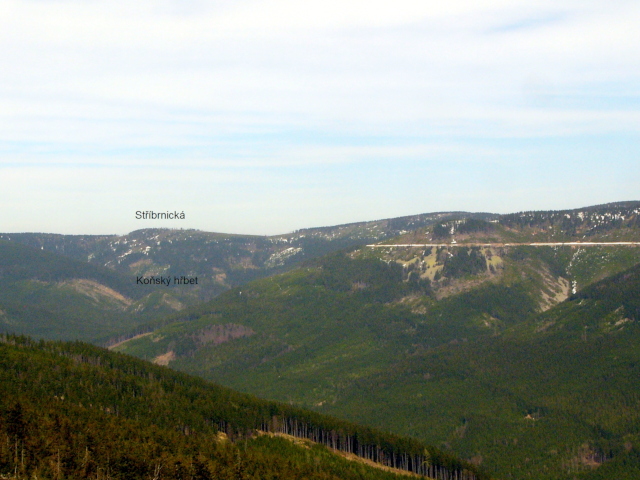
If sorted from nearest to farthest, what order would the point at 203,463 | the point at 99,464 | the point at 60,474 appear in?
the point at 60,474
the point at 99,464
the point at 203,463

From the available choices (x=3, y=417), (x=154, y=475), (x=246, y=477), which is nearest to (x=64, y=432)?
(x=3, y=417)

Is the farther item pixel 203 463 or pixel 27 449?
pixel 203 463

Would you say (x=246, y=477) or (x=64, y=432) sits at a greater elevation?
(x=64, y=432)

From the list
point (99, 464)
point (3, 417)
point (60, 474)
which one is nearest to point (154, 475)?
point (99, 464)

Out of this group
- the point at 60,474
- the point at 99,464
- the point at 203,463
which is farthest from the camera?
the point at 203,463

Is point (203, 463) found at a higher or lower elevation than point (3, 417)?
lower

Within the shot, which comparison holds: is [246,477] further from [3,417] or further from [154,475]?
[3,417]

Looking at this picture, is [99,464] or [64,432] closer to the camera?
[99,464]

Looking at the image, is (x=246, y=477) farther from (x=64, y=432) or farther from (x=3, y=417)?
(x=3, y=417)

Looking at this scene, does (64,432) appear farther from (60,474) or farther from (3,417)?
(60,474)
